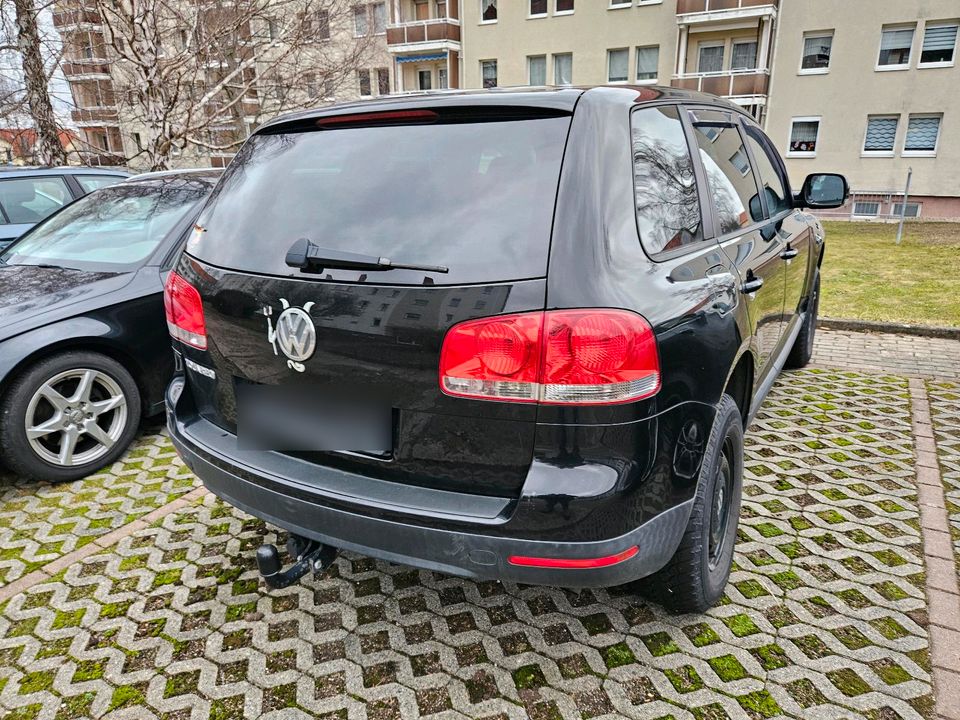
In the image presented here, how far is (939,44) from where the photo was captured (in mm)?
22672

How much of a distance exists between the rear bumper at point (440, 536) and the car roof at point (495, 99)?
125 cm

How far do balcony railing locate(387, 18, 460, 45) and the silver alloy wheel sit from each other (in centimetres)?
3051

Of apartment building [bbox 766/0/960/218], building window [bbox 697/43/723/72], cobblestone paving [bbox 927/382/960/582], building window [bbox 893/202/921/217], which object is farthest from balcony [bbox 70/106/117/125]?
building window [bbox 893/202/921/217]

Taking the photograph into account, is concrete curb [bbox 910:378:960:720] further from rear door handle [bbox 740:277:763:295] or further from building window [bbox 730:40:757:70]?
building window [bbox 730:40:757:70]

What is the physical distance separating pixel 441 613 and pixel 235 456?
104 centimetres

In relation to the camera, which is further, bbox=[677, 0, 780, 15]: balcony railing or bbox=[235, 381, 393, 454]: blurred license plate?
bbox=[677, 0, 780, 15]: balcony railing

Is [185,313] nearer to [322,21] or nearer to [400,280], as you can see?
[400,280]

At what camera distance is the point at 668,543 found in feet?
6.63

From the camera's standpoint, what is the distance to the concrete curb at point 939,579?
2.21 meters

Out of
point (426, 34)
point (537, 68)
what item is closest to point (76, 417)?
point (537, 68)

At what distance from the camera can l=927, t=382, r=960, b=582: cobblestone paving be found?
131 inches

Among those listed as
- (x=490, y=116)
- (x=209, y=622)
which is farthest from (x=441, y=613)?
(x=490, y=116)

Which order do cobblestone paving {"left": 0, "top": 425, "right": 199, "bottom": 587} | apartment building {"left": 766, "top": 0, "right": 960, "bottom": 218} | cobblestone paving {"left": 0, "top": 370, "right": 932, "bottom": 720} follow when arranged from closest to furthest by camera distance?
cobblestone paving {"left": 0, "top": 370, "right": 932, "bottom": 720} → cobblestone paving {"left": 0, "top": 425, "right": 199, "bottom": 587} → apartment building {"left": 766, "top": 0, "right": 960, "bottom": 218}

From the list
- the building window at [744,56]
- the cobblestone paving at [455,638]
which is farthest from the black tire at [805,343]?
the building window at [744,56]
